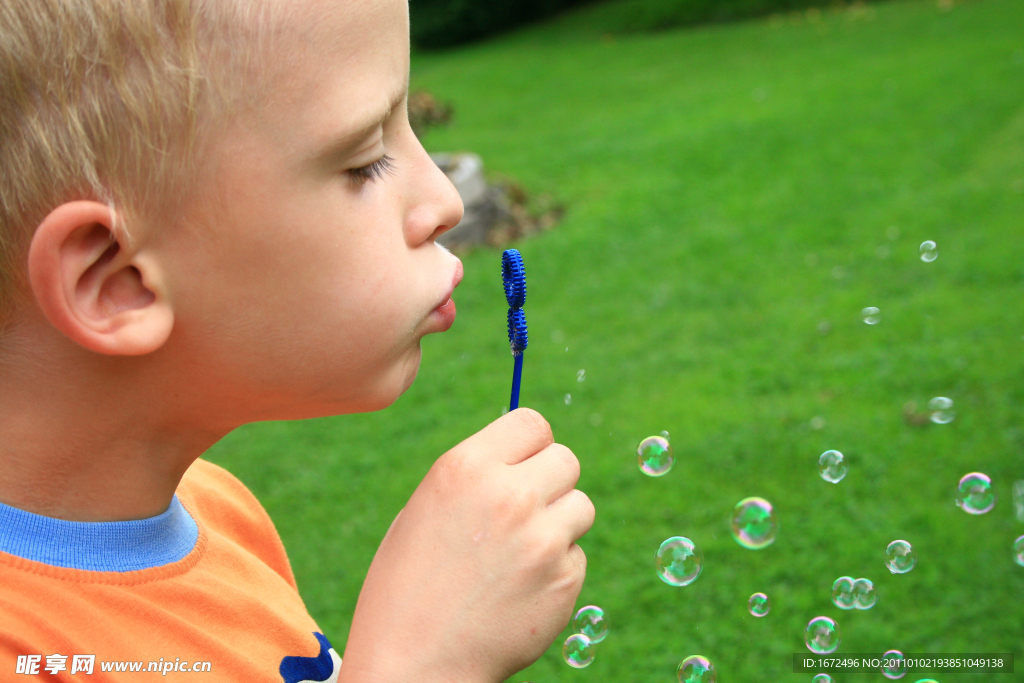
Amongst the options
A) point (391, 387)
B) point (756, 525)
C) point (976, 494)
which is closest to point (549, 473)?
point (391, 387)

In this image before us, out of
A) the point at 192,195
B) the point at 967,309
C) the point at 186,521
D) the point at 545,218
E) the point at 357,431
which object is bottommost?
the point at 545,218

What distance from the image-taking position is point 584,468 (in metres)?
3.94

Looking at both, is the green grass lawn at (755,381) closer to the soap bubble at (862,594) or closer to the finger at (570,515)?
the soap bubble at (862,594)

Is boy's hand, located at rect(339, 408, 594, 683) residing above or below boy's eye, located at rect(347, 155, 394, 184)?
below

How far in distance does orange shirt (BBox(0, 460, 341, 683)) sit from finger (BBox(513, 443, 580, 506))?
404 mm

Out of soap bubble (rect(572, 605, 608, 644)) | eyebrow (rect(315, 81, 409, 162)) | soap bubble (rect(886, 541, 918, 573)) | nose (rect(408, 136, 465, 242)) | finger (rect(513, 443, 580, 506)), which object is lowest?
soap bubble (rect(886, 541, 918, 573))

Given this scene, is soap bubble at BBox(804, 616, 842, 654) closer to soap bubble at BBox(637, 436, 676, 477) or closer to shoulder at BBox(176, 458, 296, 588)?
soap bubble at BBox(637, 436, 676, 477)

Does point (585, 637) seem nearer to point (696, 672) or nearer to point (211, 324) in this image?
point (696, 672)

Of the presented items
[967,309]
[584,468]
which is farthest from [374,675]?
[967,309]

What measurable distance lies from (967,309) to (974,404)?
3.25ft

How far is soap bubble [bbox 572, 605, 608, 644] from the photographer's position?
5.10ft

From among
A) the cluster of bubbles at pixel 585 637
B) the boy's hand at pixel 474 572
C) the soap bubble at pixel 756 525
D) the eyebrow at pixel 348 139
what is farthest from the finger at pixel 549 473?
the soap bubble at pixel 756 525

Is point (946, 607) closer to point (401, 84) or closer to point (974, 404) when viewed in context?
point (974, 404)

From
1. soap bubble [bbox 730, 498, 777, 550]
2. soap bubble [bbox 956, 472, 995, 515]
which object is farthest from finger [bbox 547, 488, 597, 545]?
soap bubble [bbox 956, 472, 995, 515]
